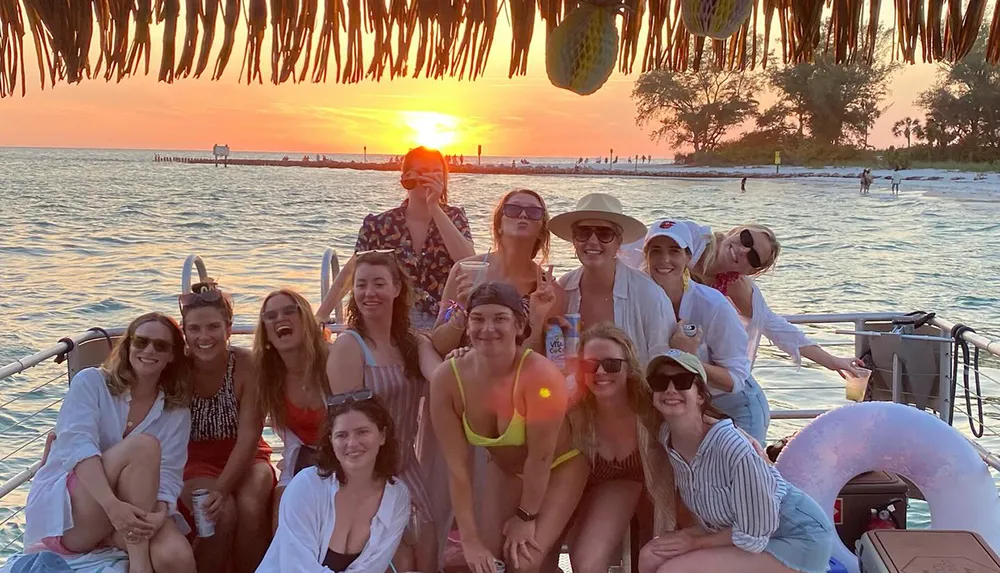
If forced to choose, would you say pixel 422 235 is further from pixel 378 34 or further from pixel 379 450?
pixel 378 34

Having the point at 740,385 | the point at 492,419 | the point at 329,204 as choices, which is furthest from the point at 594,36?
the point at 329,204

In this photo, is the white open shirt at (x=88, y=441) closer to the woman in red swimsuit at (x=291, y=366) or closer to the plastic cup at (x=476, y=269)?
the woman in red swimsuit at (x=291, y=366)

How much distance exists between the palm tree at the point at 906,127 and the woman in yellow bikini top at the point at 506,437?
154 feet

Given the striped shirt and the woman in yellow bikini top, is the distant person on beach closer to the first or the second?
the woman in yellow bikini top

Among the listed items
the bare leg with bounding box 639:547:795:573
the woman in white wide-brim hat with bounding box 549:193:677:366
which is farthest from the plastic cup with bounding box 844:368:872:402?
the bare leg with bounding box 639:547:795:573

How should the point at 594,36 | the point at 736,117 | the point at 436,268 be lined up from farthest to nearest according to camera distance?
1. the point at 736,117
2. the point at 436,268
3. the point at 594,36

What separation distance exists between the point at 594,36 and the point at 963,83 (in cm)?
4474

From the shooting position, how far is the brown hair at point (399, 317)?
9.63 feet

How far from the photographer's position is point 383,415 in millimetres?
2654

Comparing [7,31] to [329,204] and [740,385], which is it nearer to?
[740,385]

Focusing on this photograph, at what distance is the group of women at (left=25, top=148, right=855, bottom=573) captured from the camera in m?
2.54

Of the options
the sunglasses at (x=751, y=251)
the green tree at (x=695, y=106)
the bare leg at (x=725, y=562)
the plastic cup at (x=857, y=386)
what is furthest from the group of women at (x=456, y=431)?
the green tree at (x=695, y=106)

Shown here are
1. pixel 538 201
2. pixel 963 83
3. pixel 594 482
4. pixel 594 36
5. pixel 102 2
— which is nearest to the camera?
pixel 102 2

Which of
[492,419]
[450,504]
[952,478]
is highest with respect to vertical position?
[492,419]
